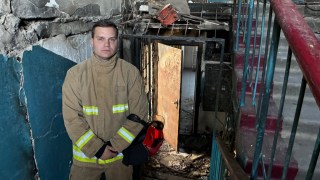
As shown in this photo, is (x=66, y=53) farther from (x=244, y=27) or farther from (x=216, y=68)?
(x=216, y=68)

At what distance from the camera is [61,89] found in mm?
2508

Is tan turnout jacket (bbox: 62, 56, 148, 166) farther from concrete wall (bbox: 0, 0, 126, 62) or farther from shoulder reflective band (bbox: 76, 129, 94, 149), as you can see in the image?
concrete wall (bbox: 0, 0, 126, 62)

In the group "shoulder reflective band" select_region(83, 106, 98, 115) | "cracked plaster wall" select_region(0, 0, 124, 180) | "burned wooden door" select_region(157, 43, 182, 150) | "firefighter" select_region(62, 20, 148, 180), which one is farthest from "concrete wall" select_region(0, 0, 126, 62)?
"burned wooden door" select_region(157, 43, 182, 150)

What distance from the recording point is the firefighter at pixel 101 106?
232cm

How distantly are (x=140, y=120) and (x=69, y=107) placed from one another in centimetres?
70

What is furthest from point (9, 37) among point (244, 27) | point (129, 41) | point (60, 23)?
point (244, 27)

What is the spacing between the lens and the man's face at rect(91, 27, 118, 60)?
7.57ft

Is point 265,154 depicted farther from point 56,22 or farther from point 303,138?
point 56,22

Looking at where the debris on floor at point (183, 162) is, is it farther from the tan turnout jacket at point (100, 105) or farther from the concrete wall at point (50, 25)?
the concrete wall at point (50, 25)

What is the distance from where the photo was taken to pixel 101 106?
7.91ft

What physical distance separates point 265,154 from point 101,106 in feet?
4.93

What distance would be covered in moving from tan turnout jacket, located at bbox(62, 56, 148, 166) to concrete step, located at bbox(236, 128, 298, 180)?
3.34 ft

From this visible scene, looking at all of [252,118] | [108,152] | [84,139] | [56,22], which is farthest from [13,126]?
[252,118]

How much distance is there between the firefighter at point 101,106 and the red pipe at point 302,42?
1531 mm
